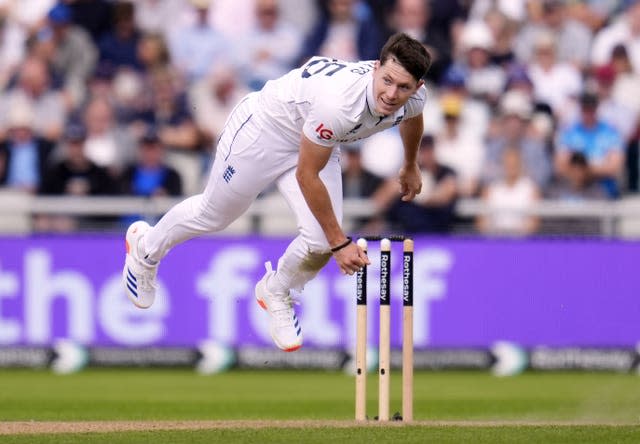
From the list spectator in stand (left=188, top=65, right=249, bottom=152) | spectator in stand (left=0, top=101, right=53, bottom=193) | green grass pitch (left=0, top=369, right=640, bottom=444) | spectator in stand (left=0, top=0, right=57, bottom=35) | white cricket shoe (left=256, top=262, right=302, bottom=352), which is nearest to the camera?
green grass pitch (left=0, top=369, right=640, bottom=444)

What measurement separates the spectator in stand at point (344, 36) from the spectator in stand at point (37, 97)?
9.12 feet

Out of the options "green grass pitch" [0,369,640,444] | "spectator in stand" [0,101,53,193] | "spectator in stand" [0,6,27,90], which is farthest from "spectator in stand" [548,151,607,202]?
"spectator in stand" [0,6,27,90]

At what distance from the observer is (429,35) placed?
16609mm

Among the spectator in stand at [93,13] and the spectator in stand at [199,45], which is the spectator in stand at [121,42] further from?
the spectator in stand at [199,45]

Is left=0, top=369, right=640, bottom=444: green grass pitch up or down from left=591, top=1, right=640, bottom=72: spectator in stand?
down

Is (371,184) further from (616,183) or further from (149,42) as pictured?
(149,42)

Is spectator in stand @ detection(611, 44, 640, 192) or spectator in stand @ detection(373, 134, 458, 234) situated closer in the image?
spectator in stand @ detection(373, 134, 458, 234)

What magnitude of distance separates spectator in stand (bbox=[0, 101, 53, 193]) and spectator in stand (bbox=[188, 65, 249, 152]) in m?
1.63

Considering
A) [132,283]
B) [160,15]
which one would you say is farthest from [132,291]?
[160,15]

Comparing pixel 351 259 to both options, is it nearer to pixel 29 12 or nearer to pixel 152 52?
pixel 152 52

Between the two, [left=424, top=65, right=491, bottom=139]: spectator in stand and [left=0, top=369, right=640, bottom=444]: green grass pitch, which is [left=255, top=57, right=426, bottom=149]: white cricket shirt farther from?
[left=424, top=65, right=491, bottom=139]: spectator in stand

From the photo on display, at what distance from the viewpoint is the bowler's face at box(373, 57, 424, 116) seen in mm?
8430

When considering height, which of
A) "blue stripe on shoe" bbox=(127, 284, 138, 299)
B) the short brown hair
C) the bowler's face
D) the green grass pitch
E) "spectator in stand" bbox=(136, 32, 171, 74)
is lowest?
the green grass pitch

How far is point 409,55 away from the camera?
840 centimetres
